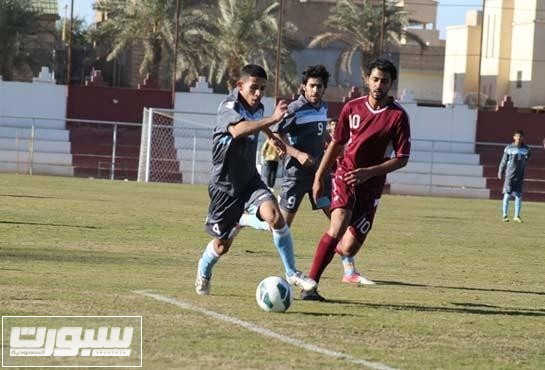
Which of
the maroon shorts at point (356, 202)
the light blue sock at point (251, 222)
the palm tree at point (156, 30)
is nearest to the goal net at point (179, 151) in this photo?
the palm tree at point (156, 30)

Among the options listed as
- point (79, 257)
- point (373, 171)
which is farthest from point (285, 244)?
point (79, 257)

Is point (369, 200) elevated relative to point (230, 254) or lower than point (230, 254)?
elevated

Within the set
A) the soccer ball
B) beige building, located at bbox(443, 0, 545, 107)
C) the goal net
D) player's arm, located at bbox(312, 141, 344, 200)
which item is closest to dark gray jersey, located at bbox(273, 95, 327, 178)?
player's arm, located at bbox(312, 141, 344, 200)

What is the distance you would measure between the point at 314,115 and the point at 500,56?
221 feet

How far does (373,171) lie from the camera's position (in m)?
10.6

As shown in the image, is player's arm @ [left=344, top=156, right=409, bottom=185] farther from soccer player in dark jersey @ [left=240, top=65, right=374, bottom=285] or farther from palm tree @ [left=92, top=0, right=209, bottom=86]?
palm tree @ [left=92, top=0, right=209, bottom=86]

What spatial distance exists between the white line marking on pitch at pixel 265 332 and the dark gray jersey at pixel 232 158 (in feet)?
3.44

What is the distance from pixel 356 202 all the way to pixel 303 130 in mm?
3181

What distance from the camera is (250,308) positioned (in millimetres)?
9750

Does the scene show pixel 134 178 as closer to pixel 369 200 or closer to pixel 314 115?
pixel 314 115

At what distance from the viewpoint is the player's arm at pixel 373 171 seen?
10531 millimetres

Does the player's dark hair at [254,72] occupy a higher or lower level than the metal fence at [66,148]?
higher

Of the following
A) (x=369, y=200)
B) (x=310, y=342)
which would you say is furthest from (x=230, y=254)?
(x=310, y=342)

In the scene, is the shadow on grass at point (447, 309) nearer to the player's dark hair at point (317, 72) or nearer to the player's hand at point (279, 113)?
the player's hand at point (279, 113)
